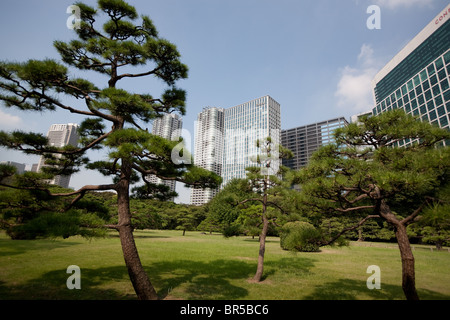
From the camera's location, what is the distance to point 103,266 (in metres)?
8.61

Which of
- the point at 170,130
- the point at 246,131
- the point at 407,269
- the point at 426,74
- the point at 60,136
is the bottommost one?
the point at 407,269

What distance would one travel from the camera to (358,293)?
6.18m

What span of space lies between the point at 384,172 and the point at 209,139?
77.4 m

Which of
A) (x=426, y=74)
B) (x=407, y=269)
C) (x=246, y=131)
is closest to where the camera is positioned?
(x=407, y=269)

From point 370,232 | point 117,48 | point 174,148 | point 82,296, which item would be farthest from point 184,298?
point 370,232

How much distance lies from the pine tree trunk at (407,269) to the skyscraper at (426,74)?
148 feet

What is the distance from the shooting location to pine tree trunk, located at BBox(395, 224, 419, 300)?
3201 millimetres

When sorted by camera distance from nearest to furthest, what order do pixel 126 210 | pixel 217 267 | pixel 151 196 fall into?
1. pixel 126 210
2. pixel 151 196
3. pixel 217 267

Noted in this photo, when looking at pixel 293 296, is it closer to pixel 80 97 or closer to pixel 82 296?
pixel 82 296

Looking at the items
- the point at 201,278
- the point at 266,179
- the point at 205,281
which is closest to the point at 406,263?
the point at 266,179

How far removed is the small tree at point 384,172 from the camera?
2910 mm

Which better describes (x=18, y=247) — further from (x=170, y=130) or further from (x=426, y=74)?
(x=426, y=74)

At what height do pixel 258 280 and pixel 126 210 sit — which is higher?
pixel 126 210

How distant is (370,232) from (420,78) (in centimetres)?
4530
